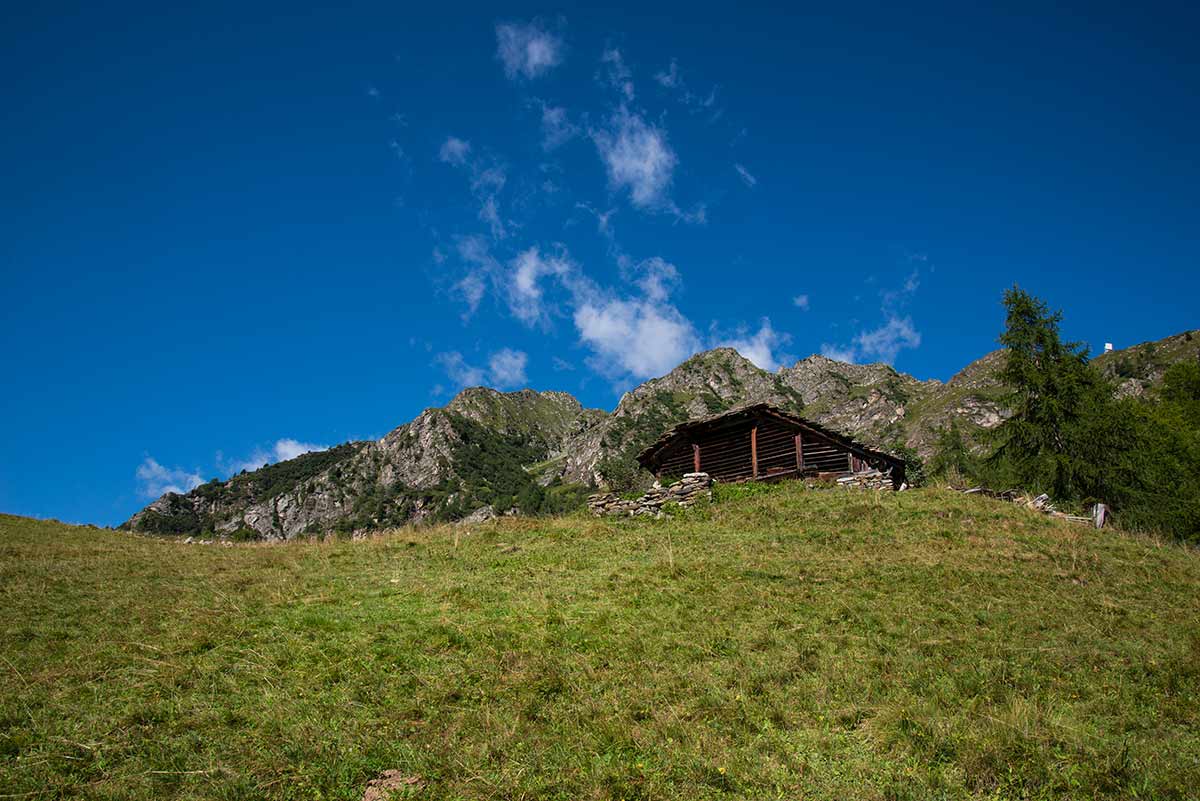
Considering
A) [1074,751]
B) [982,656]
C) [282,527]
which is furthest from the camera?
[282,527]

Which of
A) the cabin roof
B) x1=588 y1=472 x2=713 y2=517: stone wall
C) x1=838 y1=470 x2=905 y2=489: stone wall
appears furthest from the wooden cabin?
x1=588 y1=472 x2=713 y2=517: stone wall

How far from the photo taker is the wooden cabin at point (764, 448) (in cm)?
3222

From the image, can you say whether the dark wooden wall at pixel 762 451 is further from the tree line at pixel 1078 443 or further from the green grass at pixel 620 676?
the green grass at pixel 620 676

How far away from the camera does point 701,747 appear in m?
7.60

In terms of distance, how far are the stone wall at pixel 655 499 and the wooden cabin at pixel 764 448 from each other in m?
6.09

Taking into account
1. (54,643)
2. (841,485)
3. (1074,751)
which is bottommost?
(1074,751)

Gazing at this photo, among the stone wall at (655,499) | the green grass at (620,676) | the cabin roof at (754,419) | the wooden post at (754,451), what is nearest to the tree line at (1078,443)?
the cabin roof at (754,419)

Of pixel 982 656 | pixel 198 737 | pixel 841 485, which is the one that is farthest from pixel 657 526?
pixel 198 737

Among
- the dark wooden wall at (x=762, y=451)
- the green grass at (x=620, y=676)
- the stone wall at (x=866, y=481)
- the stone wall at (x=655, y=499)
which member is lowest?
the green grass at (x=620, y=676)

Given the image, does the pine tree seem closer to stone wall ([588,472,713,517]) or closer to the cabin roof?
the cabin roof

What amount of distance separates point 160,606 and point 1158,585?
23.2 m

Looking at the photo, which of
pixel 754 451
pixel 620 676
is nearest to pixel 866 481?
pixel 754 451

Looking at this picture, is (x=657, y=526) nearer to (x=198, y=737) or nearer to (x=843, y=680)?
(x=843, y=680)

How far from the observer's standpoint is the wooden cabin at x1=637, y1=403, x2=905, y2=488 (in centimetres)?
3222
